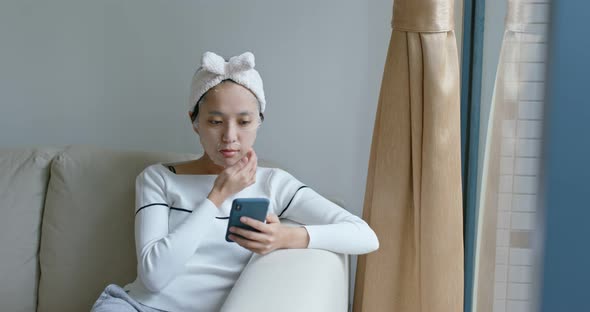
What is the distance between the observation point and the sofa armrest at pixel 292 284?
1.37 meters

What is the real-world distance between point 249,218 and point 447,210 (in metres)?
0.53

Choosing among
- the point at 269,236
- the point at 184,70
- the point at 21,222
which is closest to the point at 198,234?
the point at 269,236

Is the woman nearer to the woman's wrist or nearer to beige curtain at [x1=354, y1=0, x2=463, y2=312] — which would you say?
the woman's wrist

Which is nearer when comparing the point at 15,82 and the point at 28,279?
the point at 28,279

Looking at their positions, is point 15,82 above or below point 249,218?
above

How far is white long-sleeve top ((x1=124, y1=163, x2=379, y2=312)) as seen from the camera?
5.42 ft

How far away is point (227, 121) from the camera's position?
1739 mm

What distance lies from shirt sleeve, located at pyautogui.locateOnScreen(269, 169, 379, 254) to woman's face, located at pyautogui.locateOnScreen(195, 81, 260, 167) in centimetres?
19

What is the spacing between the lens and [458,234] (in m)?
1.81

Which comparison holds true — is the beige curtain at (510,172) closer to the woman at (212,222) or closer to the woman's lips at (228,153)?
the woman at (212,222)

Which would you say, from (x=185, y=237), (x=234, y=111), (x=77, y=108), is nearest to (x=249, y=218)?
(x=185, y=237)

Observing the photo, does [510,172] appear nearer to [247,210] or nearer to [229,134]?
[247,210]

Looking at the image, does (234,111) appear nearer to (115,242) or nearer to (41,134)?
(115,242)

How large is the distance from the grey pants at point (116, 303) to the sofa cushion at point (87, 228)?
1.05 ft
